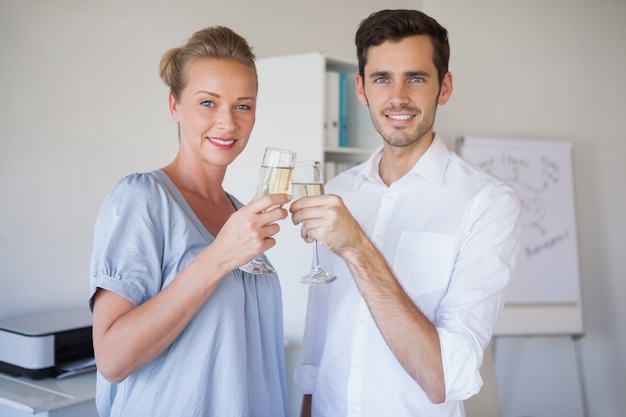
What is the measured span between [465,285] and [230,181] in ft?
5.99

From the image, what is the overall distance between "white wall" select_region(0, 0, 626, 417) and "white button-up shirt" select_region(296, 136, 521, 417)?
4.42ft

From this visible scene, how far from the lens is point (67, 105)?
2.40 metres

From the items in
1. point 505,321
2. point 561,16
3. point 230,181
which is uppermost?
point 561,16

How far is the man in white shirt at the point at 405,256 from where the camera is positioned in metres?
1.27

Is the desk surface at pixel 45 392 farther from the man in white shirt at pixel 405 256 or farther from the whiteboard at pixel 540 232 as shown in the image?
the whiteboard at pixel 540 232

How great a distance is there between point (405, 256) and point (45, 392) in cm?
129

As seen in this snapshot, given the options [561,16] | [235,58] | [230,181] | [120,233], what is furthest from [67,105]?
[561,16]

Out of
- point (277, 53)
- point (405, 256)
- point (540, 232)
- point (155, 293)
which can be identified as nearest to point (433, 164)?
point (405, 256)

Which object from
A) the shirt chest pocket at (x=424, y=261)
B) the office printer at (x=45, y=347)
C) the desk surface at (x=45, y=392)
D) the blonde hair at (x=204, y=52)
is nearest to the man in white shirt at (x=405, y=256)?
the shirt chest pocket at (x=424, y=261)

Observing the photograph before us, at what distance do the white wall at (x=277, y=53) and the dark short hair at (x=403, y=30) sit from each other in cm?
140

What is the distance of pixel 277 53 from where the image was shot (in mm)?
3281

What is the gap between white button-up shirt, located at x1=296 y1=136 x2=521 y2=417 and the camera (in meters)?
1.34

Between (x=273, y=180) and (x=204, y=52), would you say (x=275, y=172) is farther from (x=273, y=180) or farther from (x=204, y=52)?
(x=204, y=52)

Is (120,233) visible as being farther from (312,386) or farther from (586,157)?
(586,157)
